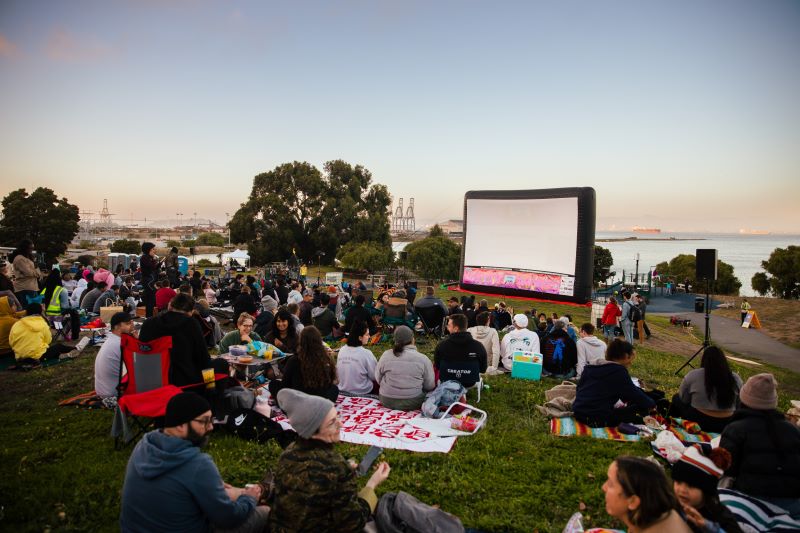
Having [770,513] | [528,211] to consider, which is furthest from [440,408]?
[528,211]

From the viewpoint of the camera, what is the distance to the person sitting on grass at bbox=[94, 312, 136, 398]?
4.94 meters

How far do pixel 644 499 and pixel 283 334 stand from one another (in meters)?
5.13

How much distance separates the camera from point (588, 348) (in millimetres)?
7109

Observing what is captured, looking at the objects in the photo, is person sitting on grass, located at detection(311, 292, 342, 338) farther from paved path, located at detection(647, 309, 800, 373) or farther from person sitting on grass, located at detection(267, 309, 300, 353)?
paved path, located at detection(647, 309, 800, 373)

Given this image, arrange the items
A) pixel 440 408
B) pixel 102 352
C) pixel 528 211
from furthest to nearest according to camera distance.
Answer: pixel 528 211
pixel 440 408
pixel 102 352

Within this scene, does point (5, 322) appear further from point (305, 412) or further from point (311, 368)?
point (305, 412)

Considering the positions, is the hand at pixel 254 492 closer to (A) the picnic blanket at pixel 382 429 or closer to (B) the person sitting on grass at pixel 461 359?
(A) the picnic blanket at pixel 382 429

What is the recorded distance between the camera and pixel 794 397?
7953 mm

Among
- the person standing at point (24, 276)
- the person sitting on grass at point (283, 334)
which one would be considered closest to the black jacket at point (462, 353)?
the person sitting on grass at point (283, 334)

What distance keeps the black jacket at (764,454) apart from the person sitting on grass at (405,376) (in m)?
2.96

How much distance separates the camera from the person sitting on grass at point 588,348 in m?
7.05

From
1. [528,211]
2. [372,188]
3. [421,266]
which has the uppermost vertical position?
[372,188]

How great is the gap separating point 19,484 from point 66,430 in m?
1.16

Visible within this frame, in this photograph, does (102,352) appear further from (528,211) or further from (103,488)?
(528,211)
